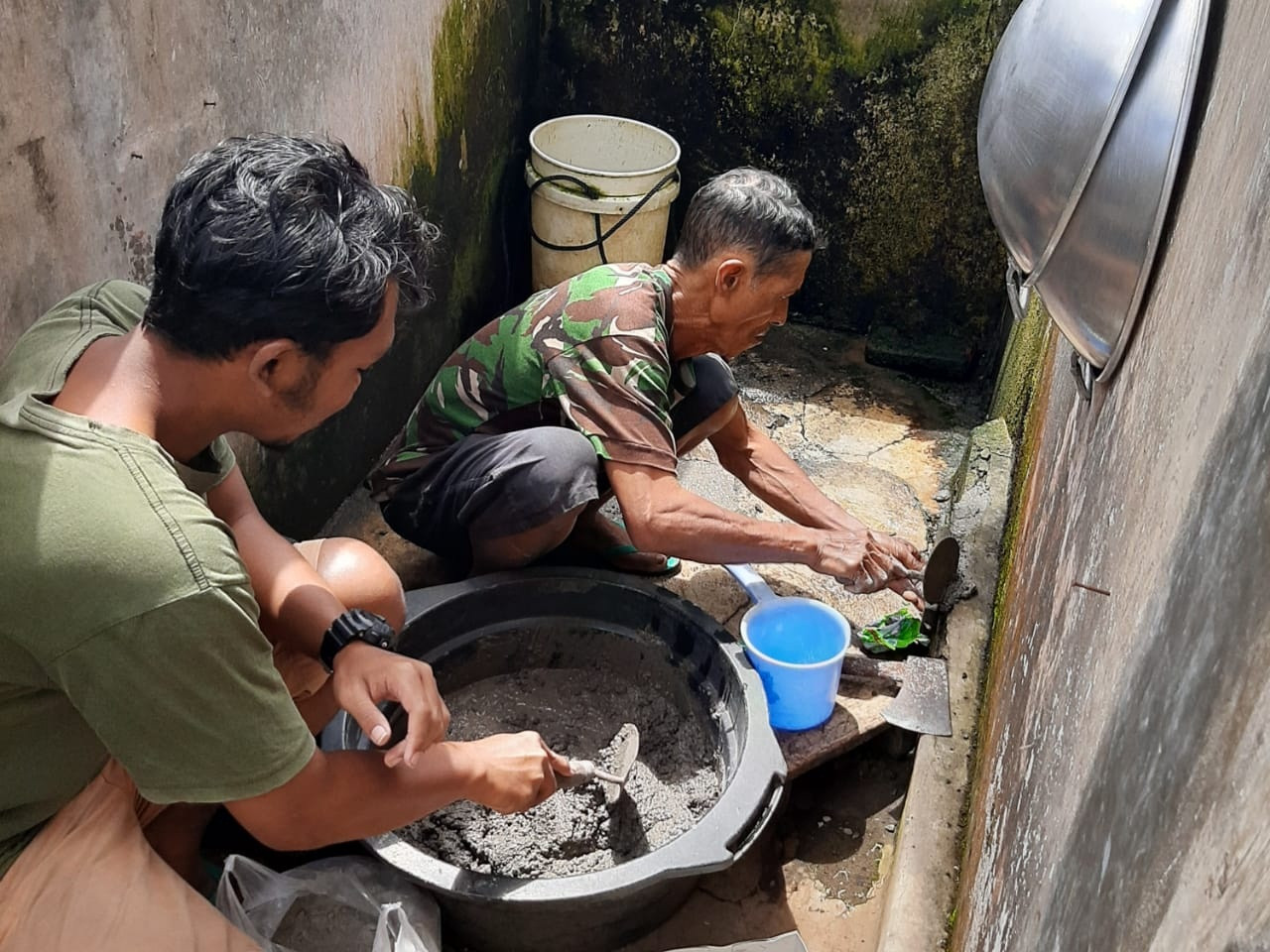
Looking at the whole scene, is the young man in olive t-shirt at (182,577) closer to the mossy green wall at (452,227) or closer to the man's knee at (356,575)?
the man's knee at (356,575)

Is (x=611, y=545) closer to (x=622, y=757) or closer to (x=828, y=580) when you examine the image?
(x=828, y=580)

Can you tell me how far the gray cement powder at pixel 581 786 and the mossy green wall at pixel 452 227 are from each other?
2.66 ft

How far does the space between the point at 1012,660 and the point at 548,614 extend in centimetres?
110

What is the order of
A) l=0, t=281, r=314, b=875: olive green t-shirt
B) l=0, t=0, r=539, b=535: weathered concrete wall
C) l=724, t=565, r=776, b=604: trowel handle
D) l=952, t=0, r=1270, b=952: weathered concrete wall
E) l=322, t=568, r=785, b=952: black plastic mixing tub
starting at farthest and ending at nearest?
l=724, t=565, r=776, b=604: trowel handle → l=322, t=568, r=785, b=952: black plastic mixing tub → l=0, t=0, r=539, b=535: weathered concrete wall → l=0, t=281, r=314, b=875: olive green t-shirt → l=952, t=0, r=1270, b=952: weathered concrete wall

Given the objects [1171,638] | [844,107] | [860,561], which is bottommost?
[860,561]

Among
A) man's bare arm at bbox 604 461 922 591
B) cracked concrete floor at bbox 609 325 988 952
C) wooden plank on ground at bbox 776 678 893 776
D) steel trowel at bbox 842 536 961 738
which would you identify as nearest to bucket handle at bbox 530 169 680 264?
cracked concrete floor at bbox 609 325 988 952

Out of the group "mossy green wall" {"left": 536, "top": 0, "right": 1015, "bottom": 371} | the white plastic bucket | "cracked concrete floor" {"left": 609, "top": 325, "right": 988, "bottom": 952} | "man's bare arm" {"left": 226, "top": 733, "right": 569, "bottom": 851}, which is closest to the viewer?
A: "man's bare arm" {"left": 226, "top": 733, "right": 569, "bottom": 851}

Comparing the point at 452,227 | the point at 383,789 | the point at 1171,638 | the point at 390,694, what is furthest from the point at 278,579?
the point at 452,227

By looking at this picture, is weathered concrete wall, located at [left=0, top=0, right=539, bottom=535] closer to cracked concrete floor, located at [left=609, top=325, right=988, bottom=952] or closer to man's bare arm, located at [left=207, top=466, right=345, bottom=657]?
man's bare arm, located at [left=207, top=466, right=345, bottom=657]

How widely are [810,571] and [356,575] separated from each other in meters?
1.51

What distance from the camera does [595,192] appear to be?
3875 millimetres

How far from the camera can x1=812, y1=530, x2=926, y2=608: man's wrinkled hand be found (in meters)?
2.53

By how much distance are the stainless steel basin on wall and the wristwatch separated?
4.21 feet

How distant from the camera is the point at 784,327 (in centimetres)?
469
